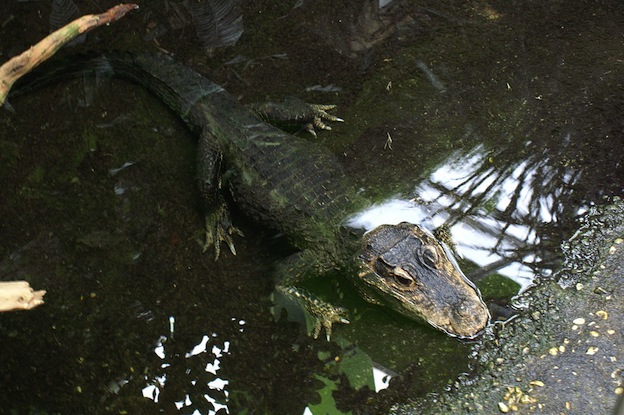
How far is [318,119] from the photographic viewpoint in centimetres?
467

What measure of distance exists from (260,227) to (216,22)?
1.68m

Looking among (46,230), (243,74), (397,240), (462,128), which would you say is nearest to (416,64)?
(462,128)

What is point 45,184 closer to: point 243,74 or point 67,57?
point 67,57

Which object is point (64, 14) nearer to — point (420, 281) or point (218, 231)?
point (218, 231)

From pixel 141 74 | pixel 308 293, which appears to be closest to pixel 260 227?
pixel 308 293

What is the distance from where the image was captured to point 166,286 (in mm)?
4008

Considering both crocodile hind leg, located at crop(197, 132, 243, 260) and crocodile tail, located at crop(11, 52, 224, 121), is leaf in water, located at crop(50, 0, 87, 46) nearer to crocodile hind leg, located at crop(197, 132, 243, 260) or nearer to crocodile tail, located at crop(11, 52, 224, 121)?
crocodile tail, located at crop(11, 52, 224, 121)

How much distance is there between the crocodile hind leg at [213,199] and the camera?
4184 mm

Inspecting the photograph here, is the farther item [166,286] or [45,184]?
[45,184]

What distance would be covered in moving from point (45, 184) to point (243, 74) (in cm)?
151

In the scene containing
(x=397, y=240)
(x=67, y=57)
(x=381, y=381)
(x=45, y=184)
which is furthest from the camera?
(x=67, y=57)

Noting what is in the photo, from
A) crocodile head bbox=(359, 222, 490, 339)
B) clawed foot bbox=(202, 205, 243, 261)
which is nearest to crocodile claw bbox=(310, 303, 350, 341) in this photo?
crocodile head bbox=(359, 222, 490, 339)

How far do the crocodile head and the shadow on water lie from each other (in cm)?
11

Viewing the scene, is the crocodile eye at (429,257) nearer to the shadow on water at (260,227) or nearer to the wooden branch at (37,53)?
the shadow on water at (260,227)
